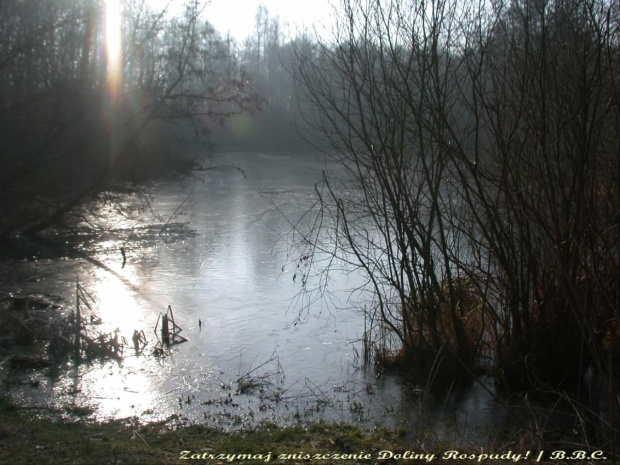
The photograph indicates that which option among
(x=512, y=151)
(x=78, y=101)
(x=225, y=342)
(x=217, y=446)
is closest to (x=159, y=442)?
(x=217, y=446)

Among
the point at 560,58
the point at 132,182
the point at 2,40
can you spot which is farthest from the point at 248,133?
the point at 560,58

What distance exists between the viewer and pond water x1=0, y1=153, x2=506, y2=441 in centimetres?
452

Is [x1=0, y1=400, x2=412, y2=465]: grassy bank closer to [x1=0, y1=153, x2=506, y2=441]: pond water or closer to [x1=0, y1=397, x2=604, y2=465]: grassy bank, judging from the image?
[x1=0, y1=397, x2=604, y2=465]: grassy bank

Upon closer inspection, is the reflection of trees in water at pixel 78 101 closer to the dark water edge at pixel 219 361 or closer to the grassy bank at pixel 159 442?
the dark water edge at pixel 219 361

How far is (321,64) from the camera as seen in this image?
203 inches

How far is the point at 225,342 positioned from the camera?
6.10 meters

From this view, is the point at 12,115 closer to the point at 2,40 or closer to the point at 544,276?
the point at 2,40

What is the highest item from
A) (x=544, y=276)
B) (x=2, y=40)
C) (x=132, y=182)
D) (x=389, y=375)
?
(x=2, y=40)

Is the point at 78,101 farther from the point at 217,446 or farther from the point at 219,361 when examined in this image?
the point at 217,446

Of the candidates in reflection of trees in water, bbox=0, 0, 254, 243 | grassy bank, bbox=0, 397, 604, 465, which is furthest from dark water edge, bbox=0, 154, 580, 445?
reflection of trees in water, bbox=0, 0, 254, 243

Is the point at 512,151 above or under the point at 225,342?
above

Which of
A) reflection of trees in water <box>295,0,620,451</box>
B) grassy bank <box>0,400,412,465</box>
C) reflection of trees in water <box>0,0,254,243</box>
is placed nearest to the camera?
grassy bank <box>0,400,412,465</box>

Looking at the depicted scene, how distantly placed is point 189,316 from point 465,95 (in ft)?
11.8

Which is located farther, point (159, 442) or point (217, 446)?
point (159, 442)
